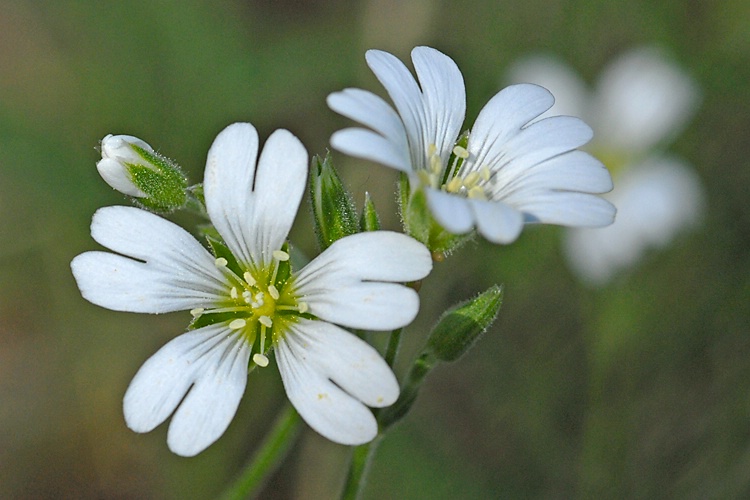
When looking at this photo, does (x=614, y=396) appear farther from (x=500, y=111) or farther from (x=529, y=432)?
(x=500, y=111)

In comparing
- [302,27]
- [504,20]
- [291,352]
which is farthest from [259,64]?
[291,352]

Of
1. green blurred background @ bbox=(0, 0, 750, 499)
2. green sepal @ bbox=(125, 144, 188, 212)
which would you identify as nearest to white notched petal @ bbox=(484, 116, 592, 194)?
green sepal @ bbox=(125, 144, 188, 212)

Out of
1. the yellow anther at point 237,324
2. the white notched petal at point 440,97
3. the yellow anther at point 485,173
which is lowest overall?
the yellow anther at point 237,324

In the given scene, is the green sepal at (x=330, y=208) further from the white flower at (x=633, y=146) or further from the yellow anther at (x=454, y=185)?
the white flower at (x=633, y=146)

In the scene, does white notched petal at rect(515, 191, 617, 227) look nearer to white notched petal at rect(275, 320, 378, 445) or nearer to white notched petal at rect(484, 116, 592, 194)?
white notched petal at rect(484, 116, 592, 194)

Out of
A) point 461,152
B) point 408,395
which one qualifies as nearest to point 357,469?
point 408,395

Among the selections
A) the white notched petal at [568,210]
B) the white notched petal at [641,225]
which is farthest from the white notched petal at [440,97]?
the white notched petal at [641,225]

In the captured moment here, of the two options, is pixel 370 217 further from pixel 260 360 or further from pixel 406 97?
pixel 260 360
